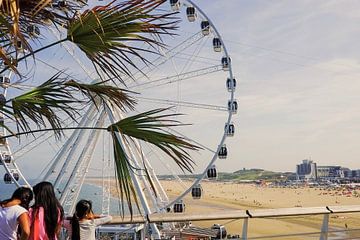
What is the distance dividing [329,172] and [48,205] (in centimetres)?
19498

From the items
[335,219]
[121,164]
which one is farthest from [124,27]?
[335,219]

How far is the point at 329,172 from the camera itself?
189125 mm

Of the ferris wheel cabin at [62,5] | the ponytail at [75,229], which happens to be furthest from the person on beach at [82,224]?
the ferris wheel cabin at [62,5]

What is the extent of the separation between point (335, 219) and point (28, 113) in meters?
48.8

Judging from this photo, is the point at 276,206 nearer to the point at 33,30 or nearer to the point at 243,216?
the point at 243,216

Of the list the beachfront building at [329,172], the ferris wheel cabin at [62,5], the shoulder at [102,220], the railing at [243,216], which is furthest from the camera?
the beachfront building at [329,172]

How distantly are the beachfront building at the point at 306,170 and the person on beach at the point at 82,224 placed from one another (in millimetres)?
181505

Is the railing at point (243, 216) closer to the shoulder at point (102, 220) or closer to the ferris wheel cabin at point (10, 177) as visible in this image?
the shoulder at point (102, 220)

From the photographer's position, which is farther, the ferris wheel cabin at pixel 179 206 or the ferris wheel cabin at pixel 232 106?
the ferris wheel cabin at pixel 232 106

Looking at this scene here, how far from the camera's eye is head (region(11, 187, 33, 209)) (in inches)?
138

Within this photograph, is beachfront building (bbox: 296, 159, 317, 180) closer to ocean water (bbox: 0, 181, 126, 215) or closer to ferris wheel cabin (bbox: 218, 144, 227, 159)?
ocean water (bbox: 0, 181, 126, 215)

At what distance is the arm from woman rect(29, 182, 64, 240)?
0.12 ft

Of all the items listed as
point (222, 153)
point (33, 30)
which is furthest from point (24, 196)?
point (222, 153)

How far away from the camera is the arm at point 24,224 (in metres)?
3.32
